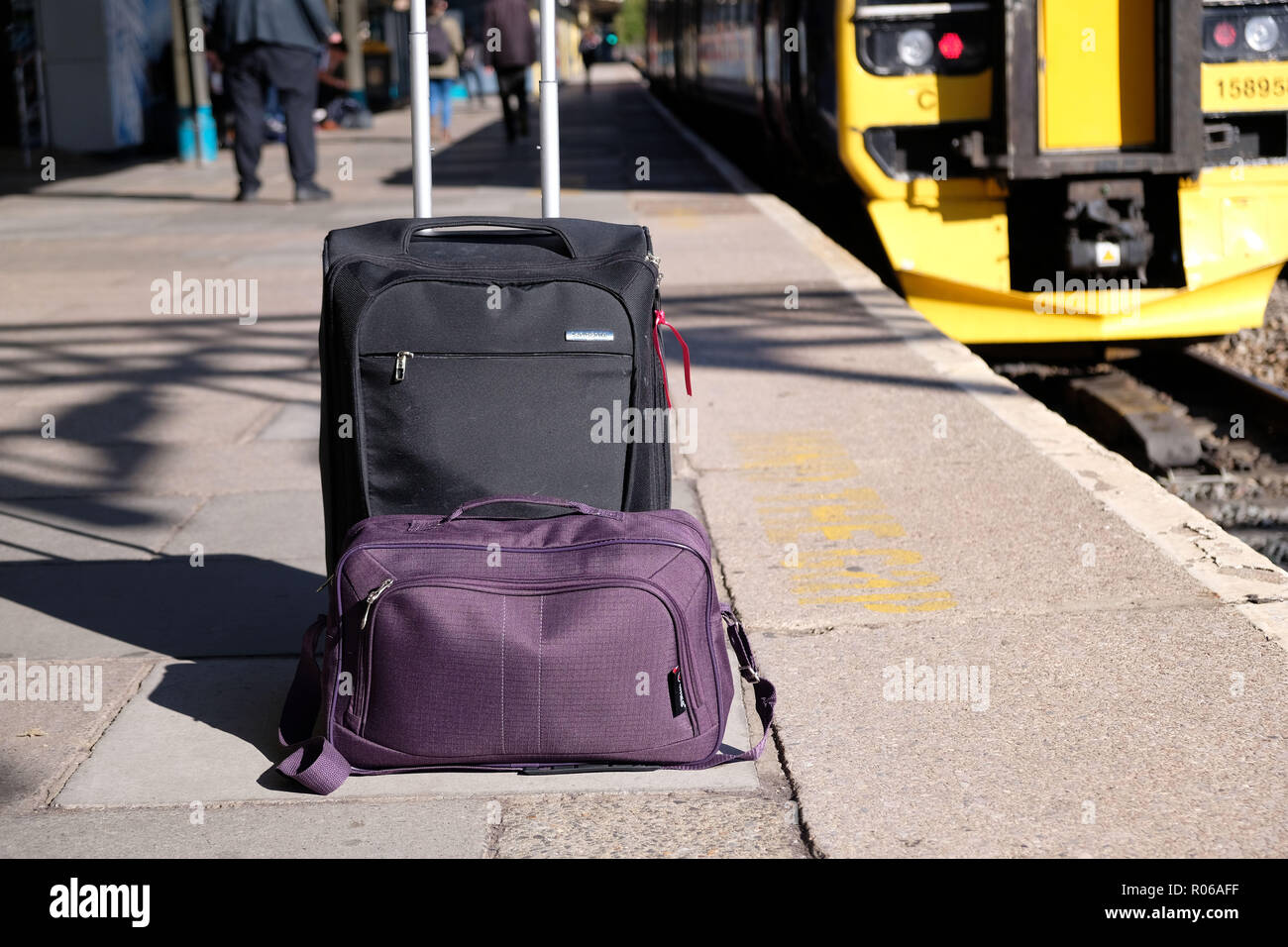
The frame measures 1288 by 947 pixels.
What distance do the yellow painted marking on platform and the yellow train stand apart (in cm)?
248

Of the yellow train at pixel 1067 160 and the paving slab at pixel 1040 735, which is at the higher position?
the yellow train at pixel 1067 160

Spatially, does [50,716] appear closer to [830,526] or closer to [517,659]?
[517,659]

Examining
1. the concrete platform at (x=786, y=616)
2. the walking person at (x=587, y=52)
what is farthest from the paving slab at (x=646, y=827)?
the walking person at (x=587, y=52)

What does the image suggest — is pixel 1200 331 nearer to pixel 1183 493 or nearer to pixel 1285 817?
pixel 1183 493

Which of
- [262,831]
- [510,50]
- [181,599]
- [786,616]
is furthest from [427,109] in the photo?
[510,50]

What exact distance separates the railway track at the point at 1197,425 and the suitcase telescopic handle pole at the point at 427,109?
273cm

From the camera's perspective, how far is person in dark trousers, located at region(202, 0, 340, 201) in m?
12.4

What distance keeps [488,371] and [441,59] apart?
18.5 meters

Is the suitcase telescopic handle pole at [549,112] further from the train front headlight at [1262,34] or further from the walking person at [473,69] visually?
the walking person at [473,69]

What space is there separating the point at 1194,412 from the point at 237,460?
163 inches

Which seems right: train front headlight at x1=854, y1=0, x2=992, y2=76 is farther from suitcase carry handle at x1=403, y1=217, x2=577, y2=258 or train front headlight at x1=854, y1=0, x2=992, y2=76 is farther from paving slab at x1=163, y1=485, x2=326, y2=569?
suitcase carry handle at x1=403, y1=217, x2=577, y2=258

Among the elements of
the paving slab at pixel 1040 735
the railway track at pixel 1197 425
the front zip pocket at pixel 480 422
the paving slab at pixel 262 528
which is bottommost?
the railway track at pixel 1197 425

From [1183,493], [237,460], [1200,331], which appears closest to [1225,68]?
[1200,331]

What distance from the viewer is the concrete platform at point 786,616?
258 cm
